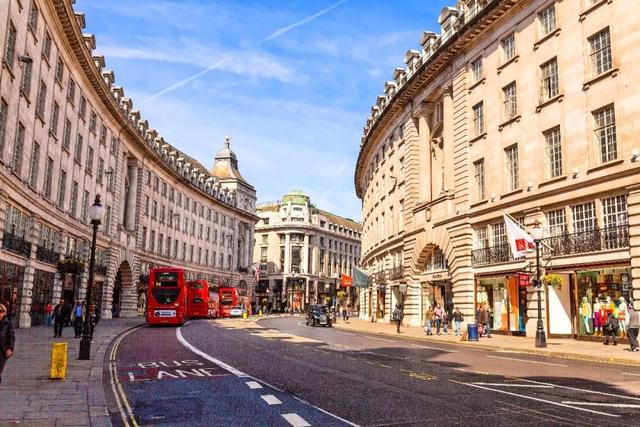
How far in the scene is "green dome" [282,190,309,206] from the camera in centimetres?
12875

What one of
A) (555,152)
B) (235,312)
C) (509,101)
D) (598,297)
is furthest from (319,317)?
(598,297)

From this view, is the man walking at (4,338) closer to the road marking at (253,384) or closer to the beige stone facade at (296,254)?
the road marking at (253,384)

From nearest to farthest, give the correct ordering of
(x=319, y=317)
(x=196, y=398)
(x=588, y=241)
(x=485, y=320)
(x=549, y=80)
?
(x=196, y=398)
(x=588, y=241)
(x=549, y=80)
(x=485, y=320)
(x=319, y=317)

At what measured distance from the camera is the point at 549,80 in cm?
2947

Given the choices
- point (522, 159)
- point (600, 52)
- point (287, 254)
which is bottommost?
point (522, 159)

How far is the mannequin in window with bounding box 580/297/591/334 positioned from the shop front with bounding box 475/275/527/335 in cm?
394

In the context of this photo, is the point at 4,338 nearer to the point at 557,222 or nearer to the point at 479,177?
the point at 557,222

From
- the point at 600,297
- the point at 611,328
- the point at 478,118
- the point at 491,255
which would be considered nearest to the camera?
the point at 611,328

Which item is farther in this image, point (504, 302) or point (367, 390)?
point (504, 302)

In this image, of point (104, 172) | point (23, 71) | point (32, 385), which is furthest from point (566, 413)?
point (104, 172)

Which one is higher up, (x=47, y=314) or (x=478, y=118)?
(x=478, y=118)

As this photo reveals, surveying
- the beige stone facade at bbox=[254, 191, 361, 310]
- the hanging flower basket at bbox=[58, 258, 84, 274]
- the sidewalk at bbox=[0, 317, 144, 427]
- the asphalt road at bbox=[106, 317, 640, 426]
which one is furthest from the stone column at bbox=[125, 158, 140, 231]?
the beige stone facade at bbox=[254, 191, 361, 310]

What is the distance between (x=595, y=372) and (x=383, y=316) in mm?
39864

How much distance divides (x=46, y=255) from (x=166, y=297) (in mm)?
8099
